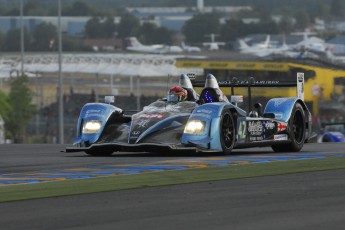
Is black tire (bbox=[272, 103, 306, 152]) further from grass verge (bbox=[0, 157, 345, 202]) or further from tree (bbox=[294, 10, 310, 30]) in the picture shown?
tree (bbox=[294, 10, 310, 30])

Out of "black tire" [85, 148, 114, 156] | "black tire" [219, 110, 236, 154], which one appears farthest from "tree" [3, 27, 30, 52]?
"black tire" [219, 110, 236, 154]

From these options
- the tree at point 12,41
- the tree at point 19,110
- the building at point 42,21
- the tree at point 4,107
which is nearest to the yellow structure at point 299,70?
the tree at point 19,110

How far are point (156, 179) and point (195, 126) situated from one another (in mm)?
4236

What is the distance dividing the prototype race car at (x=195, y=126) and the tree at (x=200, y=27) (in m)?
128

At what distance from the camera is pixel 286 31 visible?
150750mm

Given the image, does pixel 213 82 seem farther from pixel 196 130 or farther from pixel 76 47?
pixel 76 47

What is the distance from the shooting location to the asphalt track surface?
35.8 feet

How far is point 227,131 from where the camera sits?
19344 mm

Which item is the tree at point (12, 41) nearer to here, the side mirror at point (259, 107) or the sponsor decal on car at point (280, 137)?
the side mirror at point (259, 107)

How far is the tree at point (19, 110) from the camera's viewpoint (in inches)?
2566

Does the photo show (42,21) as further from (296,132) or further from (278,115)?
(278,115)

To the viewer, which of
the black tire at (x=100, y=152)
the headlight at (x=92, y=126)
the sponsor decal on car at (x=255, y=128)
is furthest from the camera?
the sponsor decal on car at (x=255, y=128)

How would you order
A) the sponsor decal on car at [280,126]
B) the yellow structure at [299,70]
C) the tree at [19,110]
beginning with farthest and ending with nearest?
1. the tree at [19,110]
2. the yellow structure at [299,70]
3. the sponsor decal on car at [280,126]

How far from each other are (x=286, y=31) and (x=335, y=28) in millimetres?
5878
